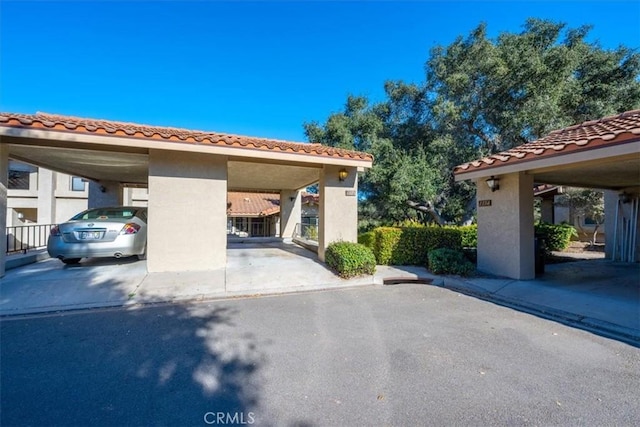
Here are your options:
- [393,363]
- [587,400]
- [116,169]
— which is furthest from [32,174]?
[587,400]

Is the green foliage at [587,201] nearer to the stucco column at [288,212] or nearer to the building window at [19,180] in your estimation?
the stucco column at [288,212]

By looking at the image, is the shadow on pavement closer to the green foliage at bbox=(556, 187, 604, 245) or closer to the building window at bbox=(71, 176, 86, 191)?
the green foliage at bbox=(556, 187, 604, 245)

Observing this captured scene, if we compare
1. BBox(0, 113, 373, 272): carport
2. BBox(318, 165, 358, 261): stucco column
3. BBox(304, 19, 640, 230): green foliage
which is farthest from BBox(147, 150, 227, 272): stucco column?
BBox(304, 19, 640, 230): green foliage

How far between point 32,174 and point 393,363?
2856 cm

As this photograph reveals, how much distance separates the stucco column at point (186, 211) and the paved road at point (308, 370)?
2.04m

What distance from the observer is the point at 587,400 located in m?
2.43

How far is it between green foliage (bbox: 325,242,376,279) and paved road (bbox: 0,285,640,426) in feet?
6.43

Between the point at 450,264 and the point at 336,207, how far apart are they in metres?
3.16

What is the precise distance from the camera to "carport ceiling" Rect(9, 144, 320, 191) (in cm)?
662

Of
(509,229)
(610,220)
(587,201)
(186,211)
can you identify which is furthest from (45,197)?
(587,201)

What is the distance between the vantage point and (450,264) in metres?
6.94

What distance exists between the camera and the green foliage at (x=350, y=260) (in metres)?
6.43

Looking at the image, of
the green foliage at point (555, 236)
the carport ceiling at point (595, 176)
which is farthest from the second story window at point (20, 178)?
the green foliage at point (555, 236)

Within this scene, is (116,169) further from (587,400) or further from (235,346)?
(587,400)
